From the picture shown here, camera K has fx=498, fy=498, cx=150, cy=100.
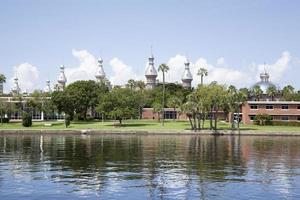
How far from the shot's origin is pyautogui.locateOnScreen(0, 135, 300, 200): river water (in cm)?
3275

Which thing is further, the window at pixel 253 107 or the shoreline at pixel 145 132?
the window at pixel 253 107

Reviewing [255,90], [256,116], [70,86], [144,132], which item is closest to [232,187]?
[144,132]

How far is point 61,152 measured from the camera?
202 ft

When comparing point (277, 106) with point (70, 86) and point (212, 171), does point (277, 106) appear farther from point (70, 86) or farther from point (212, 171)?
point (212, 171)

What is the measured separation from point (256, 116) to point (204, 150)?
6508 centimetres

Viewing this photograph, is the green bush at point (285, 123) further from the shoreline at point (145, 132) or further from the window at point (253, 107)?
the shoreline at point (145, 132)

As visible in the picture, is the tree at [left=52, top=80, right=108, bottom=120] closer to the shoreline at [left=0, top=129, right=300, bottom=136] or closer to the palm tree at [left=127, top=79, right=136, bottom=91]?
the shoreline at [left=0, top=129, right=300, bottom=136]

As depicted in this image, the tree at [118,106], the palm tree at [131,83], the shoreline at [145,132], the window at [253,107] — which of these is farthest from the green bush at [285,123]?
the palm tree at [131,83]

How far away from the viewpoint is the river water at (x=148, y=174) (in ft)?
107

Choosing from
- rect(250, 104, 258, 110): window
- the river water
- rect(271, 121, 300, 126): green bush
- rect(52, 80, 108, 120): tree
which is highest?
rect(52, 80, 108, 120): tree

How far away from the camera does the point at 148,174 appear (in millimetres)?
41312

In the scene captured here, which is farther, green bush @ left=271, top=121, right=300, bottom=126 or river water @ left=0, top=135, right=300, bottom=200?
green bush @ left=271, top=121, right=300, bottom=126

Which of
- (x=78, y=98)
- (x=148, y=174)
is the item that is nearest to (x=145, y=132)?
(x=78, y=98)

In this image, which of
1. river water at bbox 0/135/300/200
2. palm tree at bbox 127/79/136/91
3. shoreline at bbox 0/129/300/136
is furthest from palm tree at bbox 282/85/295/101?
river water at bbox 0/135/300/200
